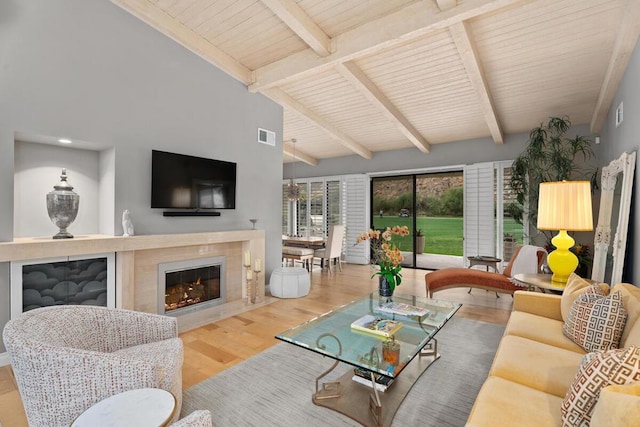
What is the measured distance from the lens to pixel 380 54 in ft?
13.5

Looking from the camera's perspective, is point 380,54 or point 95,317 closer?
point 95,317

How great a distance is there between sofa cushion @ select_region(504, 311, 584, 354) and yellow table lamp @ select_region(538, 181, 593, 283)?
732mm

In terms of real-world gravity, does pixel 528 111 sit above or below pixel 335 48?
below

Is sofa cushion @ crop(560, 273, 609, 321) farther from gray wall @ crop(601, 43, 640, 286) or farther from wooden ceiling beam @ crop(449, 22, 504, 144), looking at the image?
wooden ceiling beam @ crop(449, 22, 504, 144)

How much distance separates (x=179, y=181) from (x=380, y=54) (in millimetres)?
3023

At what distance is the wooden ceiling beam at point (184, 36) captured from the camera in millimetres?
3457

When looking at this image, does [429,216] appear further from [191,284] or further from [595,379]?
[595,379]

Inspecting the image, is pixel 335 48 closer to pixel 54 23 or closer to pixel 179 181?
pixel 179 181

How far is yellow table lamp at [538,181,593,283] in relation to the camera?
9.21ft

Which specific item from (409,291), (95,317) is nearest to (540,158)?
(409,291)

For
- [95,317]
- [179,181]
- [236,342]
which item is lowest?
[236,342]

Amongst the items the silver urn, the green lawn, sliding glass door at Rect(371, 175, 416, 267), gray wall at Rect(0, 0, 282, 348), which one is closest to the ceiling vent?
gray wall at Rect(0, 0, 282, 348)

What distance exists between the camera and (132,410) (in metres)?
1.29

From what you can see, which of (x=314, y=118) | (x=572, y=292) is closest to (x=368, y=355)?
(x=572, y=292)
